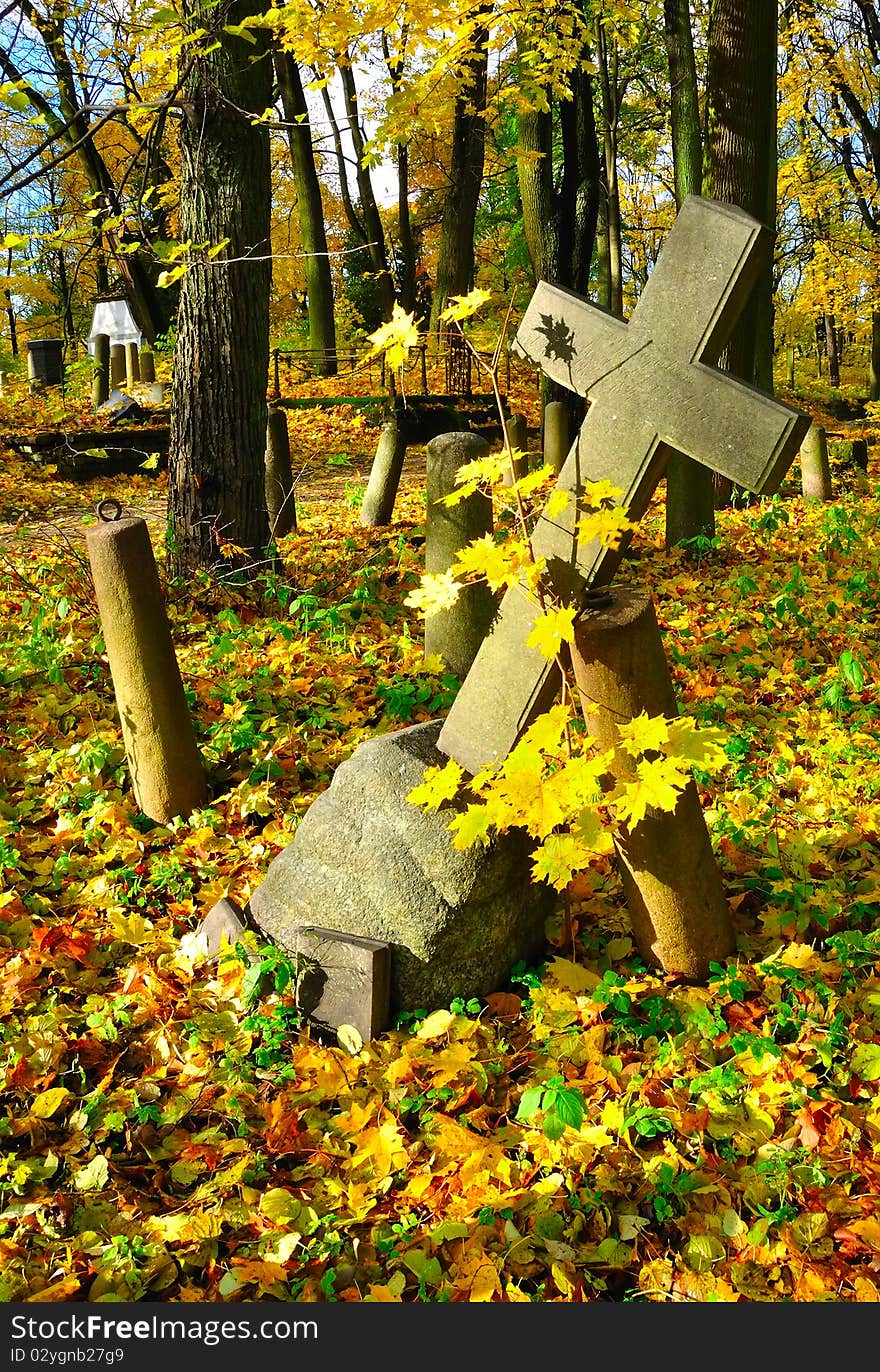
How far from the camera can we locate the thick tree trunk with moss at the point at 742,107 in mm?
→ 6785

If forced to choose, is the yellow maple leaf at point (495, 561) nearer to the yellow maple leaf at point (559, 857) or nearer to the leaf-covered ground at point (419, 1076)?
the yellow maple leaf at point (559, 857)

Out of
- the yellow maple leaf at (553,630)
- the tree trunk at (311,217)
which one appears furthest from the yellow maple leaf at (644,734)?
the tree trunk at (311,217)

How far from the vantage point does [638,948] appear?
3.07 metres

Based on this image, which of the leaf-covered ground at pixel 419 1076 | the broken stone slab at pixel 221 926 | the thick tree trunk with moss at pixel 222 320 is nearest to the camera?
the leaf-covered ground at pixel 419 1076

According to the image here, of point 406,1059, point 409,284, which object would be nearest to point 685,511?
point 406,1059

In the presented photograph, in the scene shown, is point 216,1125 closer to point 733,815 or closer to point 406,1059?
point 406,1059

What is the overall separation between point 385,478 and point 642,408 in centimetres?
538

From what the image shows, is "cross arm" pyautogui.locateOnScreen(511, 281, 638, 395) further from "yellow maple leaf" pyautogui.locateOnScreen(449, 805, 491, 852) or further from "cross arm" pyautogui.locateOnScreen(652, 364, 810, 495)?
"yellow maple leaf" pyautogui.locateOnScreen(449, 805, 491, 852)

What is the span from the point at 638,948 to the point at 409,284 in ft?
55.1

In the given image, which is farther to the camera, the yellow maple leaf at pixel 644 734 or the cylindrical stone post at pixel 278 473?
the cylindrical stone post at pixel 278 473

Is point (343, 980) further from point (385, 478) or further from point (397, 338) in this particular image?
point (385, 478)

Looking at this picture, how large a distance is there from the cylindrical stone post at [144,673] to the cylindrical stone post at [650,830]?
189 centimetres

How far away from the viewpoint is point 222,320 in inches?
221

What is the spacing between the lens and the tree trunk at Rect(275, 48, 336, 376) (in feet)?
48.2
